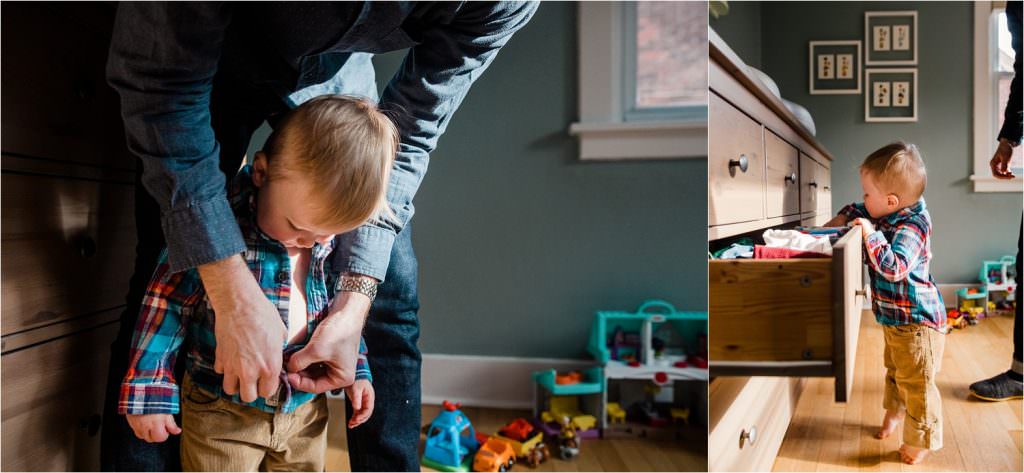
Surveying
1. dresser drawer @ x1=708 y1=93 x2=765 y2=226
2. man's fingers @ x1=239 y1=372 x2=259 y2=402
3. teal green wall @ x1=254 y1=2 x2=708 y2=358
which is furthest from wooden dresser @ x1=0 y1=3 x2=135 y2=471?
teal green wall @ x1=254 y1=2 x2=708 y2=358

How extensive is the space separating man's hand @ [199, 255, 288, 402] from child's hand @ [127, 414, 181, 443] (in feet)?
0.23

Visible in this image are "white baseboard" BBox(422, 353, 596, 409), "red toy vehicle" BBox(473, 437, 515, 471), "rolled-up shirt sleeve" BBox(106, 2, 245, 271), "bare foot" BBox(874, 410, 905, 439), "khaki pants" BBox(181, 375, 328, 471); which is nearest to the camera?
"rolled-up shirt sleeve" BBox(106, 2, 245, 271)

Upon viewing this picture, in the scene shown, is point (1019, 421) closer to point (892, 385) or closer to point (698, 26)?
point (892, 385)

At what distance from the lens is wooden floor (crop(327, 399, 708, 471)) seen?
1.24m

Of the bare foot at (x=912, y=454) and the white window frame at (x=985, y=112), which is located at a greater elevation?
the white window frame at (x=985, y=112)

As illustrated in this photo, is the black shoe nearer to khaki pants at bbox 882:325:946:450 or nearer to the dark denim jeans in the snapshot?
khaki pants at bbox 882:325:946:450

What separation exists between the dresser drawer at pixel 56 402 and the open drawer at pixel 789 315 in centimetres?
72

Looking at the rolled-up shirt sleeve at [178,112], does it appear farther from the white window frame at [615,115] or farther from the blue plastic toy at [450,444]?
the white window frame at [615,115]

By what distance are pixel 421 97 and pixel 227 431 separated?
426 millimetres

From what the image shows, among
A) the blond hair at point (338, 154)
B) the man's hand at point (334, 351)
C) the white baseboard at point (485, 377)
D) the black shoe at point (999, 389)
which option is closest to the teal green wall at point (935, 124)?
the black shoe at point (999, 389)

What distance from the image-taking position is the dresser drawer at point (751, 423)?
0.67 meters

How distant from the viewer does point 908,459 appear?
61 centimetres

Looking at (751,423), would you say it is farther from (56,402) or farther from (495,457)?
(56,402)

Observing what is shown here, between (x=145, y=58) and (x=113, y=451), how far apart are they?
49 cm
